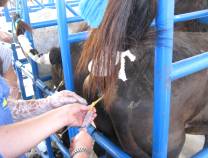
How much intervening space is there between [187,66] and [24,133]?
412mm

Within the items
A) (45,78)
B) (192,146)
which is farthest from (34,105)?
(192,146)

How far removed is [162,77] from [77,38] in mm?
510

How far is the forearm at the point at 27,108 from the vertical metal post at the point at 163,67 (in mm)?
435

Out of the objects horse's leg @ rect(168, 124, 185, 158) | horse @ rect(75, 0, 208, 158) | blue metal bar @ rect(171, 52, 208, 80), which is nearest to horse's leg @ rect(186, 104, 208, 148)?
horse @ rect(75, 0, 208, 158)

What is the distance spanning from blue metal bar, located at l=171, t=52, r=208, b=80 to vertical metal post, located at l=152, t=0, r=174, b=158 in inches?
0.8

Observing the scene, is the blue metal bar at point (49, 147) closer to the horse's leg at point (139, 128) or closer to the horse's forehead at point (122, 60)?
the horse's leg at point (139, 128)

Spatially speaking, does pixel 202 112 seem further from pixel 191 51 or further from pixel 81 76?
pixel 81 76

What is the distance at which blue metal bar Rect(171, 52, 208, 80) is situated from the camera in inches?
26.7

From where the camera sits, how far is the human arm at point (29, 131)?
69 centimetres

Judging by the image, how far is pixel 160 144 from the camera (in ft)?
2.48

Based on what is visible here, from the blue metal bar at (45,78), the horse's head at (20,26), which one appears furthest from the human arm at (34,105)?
the blue metal bar at (45,78)

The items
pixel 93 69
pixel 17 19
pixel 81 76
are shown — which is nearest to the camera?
pixel 93 69

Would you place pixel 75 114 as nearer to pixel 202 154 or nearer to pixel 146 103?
pixel 146 103

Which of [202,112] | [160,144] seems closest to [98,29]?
[160,144]
